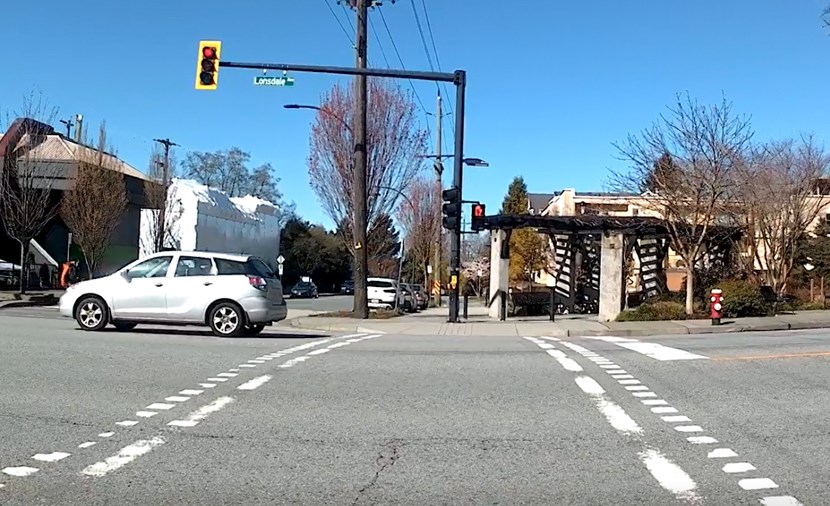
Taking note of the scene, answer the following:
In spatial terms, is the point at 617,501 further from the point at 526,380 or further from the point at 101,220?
the point at 101,220

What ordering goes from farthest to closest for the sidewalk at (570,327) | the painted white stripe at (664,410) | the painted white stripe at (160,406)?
the sidewalk at (570,327)
the painted white stripe at (664,410)
the painted white stripe at (160,406)

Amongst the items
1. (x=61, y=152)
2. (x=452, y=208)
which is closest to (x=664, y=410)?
(x=452, y=208)

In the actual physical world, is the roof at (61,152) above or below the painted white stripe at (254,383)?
above

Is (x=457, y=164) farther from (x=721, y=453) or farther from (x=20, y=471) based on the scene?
(x=20, y=471)

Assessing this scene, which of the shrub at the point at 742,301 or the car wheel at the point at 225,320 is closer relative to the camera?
the car wheel at the point at 225,320

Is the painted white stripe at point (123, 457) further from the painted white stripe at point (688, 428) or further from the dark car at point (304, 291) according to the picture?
the dark car at point (304, 291)

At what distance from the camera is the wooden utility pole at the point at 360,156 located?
24.8m

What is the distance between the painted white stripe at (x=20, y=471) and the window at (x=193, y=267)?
1057cm

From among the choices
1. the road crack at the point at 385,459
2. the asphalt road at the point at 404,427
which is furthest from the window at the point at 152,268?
the road crack at the point at 385,459

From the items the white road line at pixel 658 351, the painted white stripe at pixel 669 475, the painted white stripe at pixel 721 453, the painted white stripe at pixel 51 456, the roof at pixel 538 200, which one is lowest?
the painted white stripe at pixel 51 456

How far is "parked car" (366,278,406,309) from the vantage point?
3812cm

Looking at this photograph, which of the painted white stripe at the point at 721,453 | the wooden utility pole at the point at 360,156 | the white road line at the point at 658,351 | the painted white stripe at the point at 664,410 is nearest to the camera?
the painted white stripe at the point at 721,453

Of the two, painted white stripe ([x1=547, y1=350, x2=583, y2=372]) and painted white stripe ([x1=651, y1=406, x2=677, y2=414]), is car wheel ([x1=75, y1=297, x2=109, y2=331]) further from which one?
painted white stripe ([x1=651, y1=406, x2=677, y2=414])

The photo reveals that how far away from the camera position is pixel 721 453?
22.7 feet
